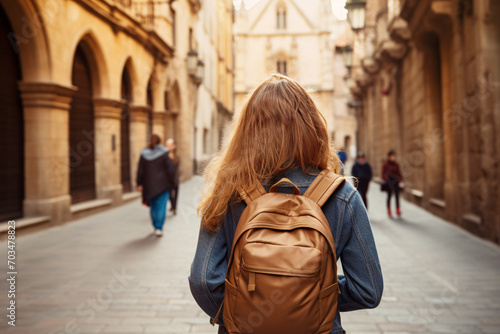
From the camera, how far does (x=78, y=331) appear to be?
13.2 feet

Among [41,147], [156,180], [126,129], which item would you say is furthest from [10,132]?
[126,129]

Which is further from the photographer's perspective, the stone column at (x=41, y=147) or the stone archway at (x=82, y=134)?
the stone archway at (x=82, y=134)

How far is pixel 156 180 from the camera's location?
28.6 ft

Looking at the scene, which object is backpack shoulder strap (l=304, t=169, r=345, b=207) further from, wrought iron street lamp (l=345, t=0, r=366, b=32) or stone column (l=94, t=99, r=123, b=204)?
stone column (l=94, t=99, r=123, b=204)

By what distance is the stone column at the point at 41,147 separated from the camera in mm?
9641

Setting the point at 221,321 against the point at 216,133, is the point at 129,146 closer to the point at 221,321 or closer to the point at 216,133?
the point at 221,321

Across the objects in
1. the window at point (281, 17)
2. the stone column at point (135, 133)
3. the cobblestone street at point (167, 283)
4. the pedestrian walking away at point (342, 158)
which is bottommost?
the cobblestone street at point (167, 283)

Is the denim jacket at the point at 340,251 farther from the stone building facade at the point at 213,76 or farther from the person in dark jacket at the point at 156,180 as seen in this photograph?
the stone building facade at the point at 213,76

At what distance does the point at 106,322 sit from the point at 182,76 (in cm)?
1924

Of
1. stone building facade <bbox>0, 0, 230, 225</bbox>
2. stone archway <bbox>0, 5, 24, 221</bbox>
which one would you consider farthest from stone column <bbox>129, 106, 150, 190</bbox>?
stone archway <bbox>0, 5, 24, 221</bbox>

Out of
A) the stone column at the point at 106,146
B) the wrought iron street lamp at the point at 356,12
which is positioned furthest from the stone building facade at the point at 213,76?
the wrought iron street lamp at the point at 356,12

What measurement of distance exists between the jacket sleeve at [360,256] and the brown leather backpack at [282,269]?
13 centimetres

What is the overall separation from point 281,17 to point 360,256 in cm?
5496

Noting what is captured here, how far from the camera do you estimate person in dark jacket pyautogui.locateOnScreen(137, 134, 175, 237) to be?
28.5ft
